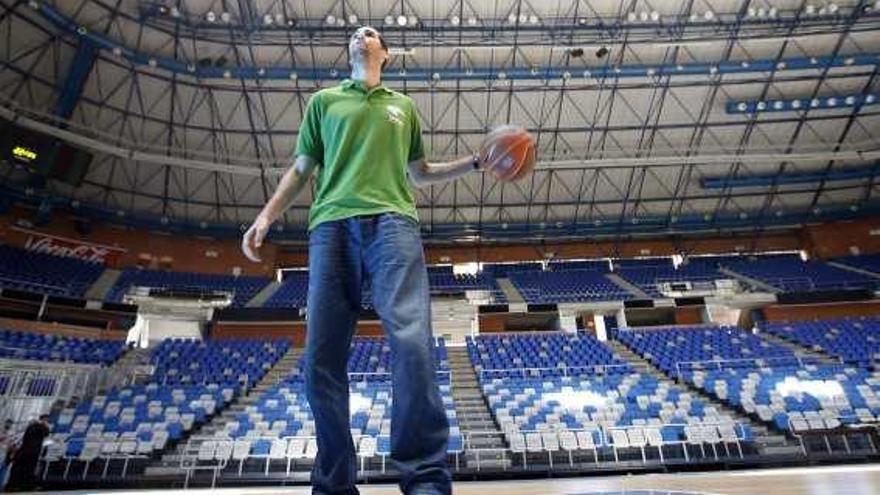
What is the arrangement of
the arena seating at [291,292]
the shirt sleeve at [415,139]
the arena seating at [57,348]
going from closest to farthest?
the shirt sleeve at [415,139], the arena seating at [57,348], the arena seating at [291,292]

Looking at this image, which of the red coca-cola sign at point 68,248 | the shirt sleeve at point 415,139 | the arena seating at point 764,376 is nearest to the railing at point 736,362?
the arena seating at point 764,376

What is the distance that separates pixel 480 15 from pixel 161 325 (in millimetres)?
17012

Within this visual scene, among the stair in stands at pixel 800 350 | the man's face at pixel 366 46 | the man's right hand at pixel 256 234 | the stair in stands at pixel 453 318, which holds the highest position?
the stair in stands at pixel 453 318

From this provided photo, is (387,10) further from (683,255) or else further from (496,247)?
(683,255)

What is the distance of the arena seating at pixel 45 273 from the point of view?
16641 mm

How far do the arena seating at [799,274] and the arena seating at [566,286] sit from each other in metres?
6.52

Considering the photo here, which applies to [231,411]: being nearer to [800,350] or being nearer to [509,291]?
[509,291]

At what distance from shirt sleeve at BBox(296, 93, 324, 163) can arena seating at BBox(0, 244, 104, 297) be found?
19860 mm

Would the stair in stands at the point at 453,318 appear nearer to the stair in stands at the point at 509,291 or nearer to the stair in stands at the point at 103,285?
the stair in stands at the point at 509,291

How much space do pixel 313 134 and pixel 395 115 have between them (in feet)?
1.06

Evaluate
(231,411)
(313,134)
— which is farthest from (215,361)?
(313,134)

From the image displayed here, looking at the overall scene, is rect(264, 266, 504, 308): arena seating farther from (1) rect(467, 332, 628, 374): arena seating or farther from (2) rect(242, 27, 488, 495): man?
(2) rect(242, 27, 488, 495): man

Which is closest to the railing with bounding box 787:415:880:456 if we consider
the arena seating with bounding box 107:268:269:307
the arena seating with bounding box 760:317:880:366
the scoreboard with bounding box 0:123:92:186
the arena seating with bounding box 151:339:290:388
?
the arena seating with bounding box 760:317:880:366

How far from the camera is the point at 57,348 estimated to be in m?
14.0
